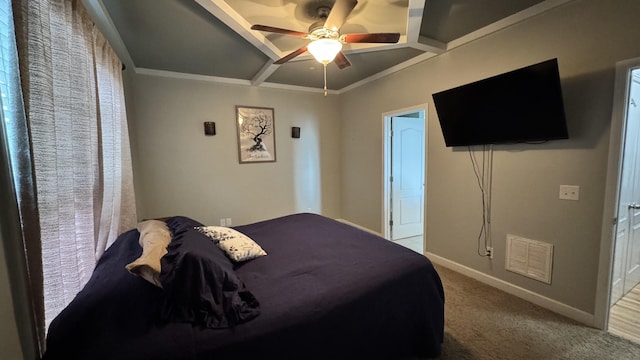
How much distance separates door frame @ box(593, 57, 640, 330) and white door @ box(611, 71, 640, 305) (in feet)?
0.20

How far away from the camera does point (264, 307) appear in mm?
1279

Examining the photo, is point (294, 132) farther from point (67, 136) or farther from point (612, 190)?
point (612, 190)

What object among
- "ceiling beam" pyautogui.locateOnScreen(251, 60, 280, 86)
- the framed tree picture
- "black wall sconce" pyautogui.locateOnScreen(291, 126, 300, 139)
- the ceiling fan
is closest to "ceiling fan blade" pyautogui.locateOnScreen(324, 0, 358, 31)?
the ceiling fan

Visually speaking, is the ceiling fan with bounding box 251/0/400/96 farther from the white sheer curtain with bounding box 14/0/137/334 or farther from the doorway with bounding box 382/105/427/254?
the doorway with bounding box 382/105/427/254

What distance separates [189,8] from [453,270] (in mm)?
3807

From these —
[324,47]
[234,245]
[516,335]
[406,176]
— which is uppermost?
[324,47]

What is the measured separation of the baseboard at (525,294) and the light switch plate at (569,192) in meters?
0.93

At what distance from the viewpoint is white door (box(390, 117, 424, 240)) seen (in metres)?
4.02

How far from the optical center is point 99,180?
1751 millimetres

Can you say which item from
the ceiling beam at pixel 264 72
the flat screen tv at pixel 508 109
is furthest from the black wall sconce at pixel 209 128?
the flat screen tv at pixel 508 109

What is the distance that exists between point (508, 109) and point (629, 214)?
1.42 meters

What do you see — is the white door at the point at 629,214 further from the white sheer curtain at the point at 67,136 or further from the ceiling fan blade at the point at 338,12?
the white sheer curtain at the point at 67,136

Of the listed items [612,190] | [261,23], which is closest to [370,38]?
[261,23]

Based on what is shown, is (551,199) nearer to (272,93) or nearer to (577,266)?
(577,266)
